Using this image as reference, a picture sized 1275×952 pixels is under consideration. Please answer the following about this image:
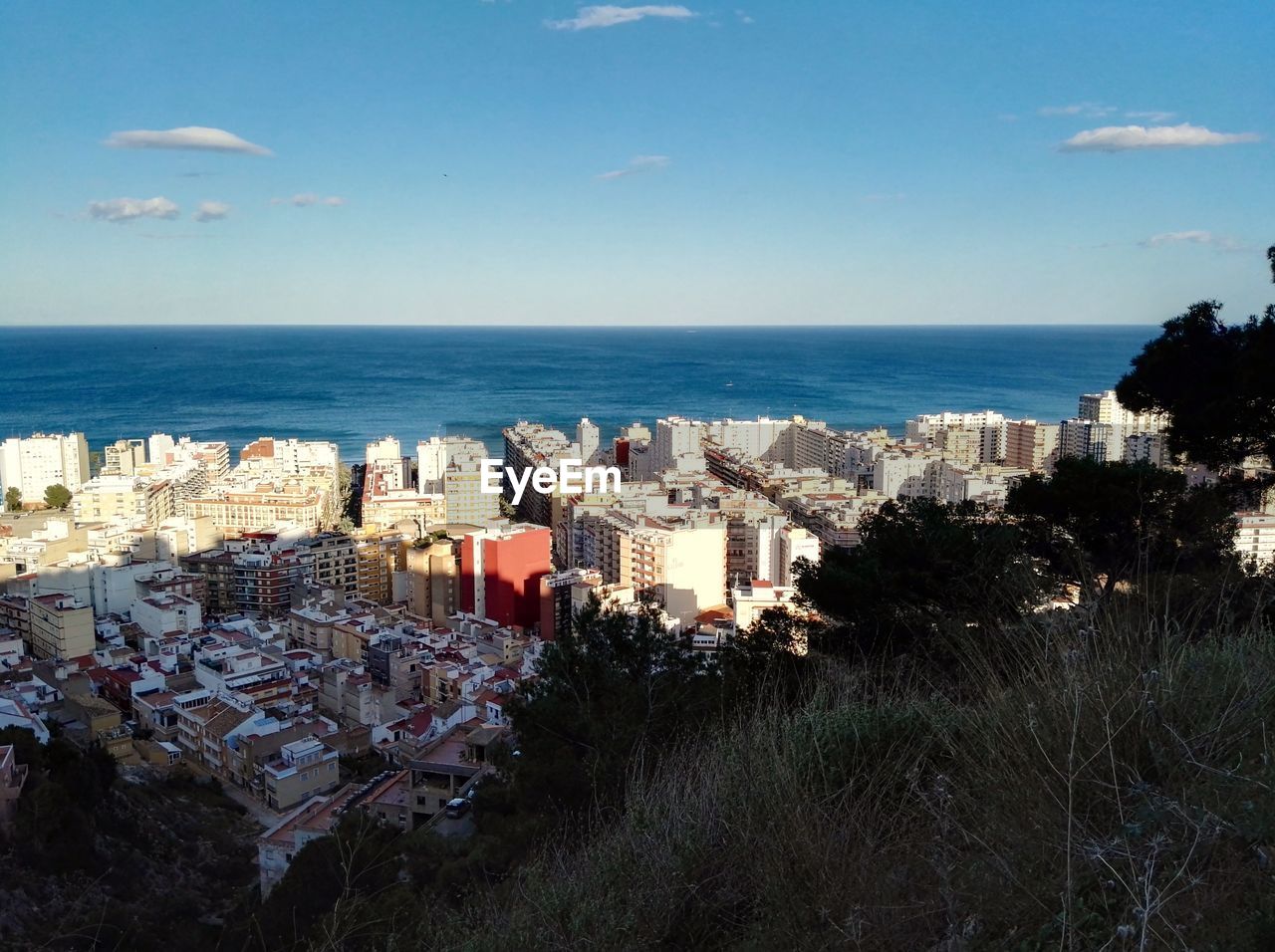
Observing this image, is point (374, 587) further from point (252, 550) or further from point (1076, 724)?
point (1076, 724)

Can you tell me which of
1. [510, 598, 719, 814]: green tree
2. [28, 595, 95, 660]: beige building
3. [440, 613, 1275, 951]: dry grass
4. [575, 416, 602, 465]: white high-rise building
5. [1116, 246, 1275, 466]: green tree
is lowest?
[28, 595, 95, 660]: beige building

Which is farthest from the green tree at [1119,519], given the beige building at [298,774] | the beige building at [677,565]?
the beige building at [677,565]

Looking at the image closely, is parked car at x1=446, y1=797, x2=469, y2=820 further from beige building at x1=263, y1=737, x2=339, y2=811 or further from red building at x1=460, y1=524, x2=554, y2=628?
red building at x1=460, y1=524, x2=554, y2=628

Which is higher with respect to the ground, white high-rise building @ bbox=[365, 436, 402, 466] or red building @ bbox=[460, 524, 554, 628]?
white high-rise building @ bbox=[365, 436, 402, 466]

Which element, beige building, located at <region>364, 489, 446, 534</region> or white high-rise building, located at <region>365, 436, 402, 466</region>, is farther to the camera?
white high-rise building, located at <region>365, 436, 402, 466</region>

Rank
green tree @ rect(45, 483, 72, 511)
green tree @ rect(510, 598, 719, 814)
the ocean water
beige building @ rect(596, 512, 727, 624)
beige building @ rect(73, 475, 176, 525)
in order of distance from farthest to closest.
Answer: the ocean water
green tree @ rect(45, 483, 72, 511)
beige building @ rect(73, 475, 176, 525)
beige building @ rect(596, 512, 727, 624)
green tree @ rect(510, 598, 719, 814)

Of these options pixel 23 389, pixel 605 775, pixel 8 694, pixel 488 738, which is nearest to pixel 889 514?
pixel 605 775

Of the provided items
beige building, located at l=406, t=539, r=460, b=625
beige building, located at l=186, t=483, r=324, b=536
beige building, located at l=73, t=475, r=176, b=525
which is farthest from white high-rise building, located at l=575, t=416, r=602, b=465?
beige building, located at l=406, t=539, r=460, b=625
